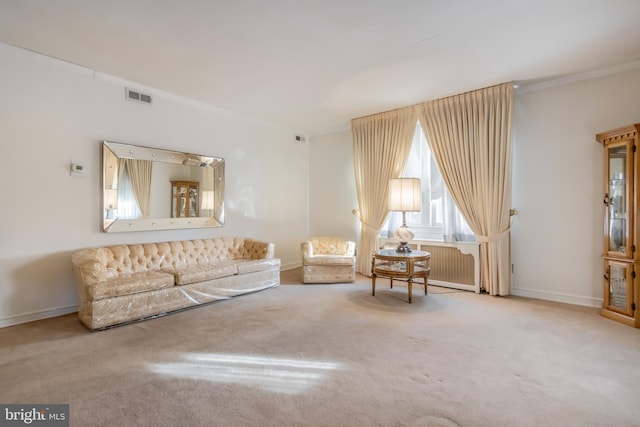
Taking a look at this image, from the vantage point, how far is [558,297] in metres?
4.08

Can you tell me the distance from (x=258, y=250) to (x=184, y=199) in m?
1.42

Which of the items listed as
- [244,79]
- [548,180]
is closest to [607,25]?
[548,180]

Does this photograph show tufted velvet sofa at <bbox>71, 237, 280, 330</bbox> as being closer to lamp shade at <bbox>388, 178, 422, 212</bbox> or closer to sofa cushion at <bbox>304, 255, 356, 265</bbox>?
sofa cushion at <bbox>304, 255, 356, 265</bbox>

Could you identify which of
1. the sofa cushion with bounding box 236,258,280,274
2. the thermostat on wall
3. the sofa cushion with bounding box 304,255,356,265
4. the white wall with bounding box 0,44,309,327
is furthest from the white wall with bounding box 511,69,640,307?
the thermostat on wall

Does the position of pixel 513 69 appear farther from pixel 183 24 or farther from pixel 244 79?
pixel 183 24

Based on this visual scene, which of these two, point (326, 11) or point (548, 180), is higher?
point (326, 11)

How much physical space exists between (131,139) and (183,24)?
2.03 meters

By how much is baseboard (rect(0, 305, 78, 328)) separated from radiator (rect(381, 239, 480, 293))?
16.1 ft

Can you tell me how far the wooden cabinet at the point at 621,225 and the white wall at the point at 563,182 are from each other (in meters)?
0.28

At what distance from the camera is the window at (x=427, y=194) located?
5.06 metres

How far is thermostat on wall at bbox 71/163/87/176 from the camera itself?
3711mm

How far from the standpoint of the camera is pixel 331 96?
4738mm

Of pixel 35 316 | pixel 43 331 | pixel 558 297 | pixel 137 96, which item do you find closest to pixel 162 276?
pixel 43 331

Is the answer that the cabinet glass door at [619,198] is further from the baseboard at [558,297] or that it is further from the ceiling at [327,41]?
the ceiling at [327,41]
